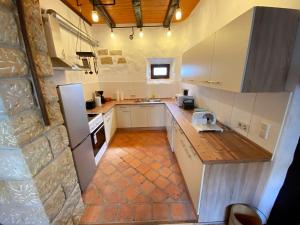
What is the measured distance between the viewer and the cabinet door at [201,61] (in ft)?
5.19

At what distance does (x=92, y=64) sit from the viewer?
3459mm

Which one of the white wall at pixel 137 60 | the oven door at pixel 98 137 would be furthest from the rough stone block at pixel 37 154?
the white wall at pixel 137 60

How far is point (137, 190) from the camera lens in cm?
187

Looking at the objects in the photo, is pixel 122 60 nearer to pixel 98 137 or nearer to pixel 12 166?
pixel 98 137

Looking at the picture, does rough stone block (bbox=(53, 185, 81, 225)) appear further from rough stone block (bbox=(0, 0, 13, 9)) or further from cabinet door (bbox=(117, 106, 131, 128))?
cabinet door (bbox=(117, 106, 131, 128))

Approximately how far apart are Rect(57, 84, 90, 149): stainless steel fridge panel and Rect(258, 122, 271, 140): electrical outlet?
1.93 metres

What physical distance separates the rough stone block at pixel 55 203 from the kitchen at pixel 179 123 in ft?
0.04

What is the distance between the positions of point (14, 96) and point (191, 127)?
1.77 m

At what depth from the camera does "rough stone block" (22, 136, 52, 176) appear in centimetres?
91

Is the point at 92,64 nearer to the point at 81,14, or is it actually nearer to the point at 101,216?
the point at 81,14

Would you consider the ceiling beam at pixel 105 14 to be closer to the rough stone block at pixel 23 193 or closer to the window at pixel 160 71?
the window at pixel 160 71

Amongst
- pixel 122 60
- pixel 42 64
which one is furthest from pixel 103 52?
pixel 42 64

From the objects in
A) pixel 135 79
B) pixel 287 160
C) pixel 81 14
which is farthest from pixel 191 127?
pixel 81 14

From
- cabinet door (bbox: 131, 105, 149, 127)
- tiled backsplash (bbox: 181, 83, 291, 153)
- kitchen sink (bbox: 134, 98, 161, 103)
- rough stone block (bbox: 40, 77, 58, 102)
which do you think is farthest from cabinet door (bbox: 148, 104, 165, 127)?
rough stone block (bbox: 40, 77, 58, 102)
